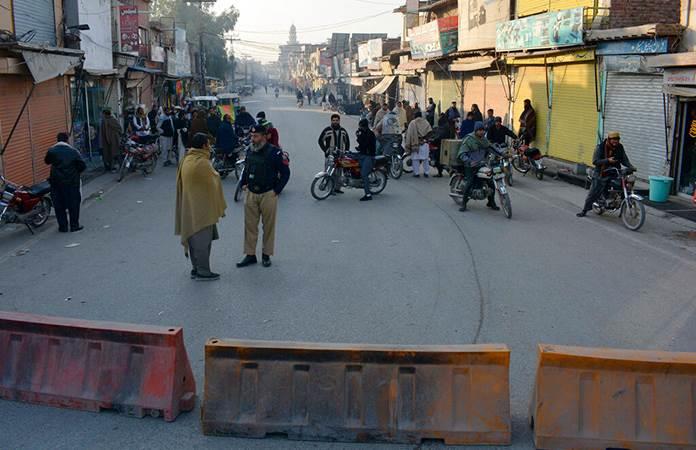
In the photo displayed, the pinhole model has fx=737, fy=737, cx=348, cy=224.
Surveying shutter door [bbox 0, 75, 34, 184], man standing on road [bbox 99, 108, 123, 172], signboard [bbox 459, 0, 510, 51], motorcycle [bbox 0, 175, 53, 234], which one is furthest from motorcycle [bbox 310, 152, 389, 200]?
signboard [bbox 459, 0, 510, 51]

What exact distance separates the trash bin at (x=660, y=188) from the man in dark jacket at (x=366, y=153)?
556 cm

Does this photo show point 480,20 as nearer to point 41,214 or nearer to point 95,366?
point 41,214

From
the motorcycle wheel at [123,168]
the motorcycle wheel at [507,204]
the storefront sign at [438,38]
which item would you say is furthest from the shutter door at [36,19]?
the storefront sign at [438,38]

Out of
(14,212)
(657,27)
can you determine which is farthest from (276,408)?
(657,27)

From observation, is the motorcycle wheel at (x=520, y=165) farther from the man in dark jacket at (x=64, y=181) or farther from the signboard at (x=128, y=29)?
the signboard at (x=128, y=29)

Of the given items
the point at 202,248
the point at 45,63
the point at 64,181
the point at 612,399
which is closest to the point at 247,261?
the point at 202,248

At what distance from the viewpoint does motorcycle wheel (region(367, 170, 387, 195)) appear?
1569cm

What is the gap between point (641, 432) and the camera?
Result: 463 cm

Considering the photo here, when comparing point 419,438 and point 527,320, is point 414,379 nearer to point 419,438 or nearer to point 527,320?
point 419,438

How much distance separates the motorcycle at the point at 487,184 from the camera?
13.1 meters

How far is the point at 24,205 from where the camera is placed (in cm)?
1180

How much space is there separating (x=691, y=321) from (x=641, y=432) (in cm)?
317

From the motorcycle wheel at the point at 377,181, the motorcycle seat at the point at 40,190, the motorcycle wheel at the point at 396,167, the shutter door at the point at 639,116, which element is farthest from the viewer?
the motorcycle wheel at the point at 396,167

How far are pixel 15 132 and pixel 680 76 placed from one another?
521 inches
